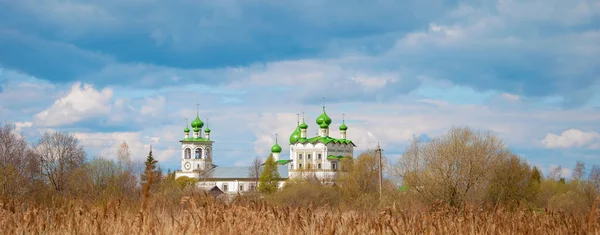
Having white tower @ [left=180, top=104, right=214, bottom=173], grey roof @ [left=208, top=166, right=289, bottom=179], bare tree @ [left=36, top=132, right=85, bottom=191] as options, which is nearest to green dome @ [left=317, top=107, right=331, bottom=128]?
grey roof @ [left=208, top=166, right=289, bottom=179]

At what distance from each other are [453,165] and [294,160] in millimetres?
69015

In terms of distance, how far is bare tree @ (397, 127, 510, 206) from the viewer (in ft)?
128

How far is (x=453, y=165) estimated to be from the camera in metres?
40.6

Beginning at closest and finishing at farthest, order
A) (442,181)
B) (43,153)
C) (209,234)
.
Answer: (209,234), (442,181), (43,153)

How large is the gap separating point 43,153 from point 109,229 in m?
50.5

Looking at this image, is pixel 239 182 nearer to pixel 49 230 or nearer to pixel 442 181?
pixel 442 181

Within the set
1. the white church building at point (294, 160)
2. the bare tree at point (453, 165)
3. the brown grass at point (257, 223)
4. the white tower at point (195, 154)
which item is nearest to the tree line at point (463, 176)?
the bare tree at point (453, 165)

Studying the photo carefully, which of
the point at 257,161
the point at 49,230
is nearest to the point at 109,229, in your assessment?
the point at 49,230

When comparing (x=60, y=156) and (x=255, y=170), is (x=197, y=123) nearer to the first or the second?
(x=255, y=170)

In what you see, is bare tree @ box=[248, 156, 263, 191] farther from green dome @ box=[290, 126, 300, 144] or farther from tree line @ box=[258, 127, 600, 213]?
tree line @ box=[258, 127, 600, 213]

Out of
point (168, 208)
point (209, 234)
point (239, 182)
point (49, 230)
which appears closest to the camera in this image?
point (209, 234)

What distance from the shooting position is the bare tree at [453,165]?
39.2 metres

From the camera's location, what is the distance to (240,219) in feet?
29.2

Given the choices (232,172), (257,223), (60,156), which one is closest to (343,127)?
(232,172)
